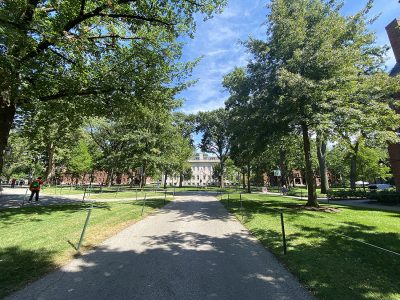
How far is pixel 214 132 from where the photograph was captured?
5759cm

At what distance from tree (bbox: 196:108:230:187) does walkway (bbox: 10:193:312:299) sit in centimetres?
4780

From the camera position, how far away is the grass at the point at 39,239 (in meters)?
5.03

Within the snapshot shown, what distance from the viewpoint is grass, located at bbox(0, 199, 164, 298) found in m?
5.03

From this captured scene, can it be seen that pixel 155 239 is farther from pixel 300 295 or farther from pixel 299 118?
pixel 299 118

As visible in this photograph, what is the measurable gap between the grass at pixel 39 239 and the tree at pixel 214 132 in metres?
44.9

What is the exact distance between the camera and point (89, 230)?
8.75 m

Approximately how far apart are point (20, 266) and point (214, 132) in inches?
2094

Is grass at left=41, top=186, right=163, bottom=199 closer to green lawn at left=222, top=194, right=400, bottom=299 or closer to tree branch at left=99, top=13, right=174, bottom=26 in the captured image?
tree branch at left=99, top=13, right=174, bottom=26

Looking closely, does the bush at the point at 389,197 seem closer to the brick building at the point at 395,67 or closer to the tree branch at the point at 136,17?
the brick building at the point at 395,67

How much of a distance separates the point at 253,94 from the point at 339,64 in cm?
497

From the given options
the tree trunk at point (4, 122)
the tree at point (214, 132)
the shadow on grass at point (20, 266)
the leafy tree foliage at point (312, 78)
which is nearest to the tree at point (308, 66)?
the leafy tree foliage at point (312, 78)

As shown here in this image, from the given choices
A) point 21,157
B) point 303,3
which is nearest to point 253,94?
point 303,3

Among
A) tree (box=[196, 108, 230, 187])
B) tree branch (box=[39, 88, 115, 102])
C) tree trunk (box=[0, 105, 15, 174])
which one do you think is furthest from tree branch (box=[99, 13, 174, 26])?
tree (box=[196, 108, 230, 187])

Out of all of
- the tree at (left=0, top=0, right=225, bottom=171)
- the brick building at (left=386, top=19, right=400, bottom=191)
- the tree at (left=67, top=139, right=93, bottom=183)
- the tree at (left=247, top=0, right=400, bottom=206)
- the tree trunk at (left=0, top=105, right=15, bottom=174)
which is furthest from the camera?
the tree at (left=67, top=139, right=93, bottom=183)
